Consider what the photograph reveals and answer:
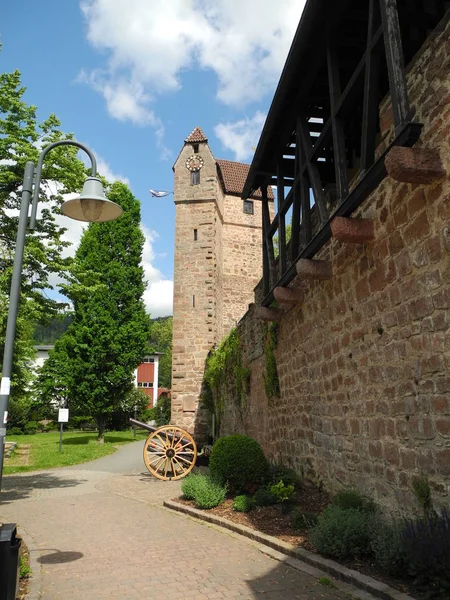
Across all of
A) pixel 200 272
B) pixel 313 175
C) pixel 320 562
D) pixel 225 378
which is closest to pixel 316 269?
pixel 313 175

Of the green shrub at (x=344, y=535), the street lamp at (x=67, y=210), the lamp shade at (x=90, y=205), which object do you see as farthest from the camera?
the lamp shade at (x=90, y=205)

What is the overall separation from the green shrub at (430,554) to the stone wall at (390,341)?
1.51ft

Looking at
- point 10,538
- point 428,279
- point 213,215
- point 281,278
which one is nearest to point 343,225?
point 428,279

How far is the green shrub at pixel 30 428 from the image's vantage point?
3569 cm

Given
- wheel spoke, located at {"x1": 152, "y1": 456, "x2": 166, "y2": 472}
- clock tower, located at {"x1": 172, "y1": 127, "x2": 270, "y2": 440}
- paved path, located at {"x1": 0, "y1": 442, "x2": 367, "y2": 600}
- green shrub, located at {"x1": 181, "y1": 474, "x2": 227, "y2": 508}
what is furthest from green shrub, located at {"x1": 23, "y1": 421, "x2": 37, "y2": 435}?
green shrub, located at {"x1": 181, "y1": 474, "x2": 227, "y2": 508}

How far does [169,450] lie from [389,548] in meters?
8.51

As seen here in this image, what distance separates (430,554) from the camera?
3.64 m

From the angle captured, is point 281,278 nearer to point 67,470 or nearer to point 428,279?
point 428,279

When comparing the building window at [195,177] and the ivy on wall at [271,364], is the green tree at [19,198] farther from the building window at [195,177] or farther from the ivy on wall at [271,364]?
the building window at [195,177]

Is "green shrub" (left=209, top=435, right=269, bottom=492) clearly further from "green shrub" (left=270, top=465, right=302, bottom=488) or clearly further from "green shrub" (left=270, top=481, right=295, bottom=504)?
"green shrub" (left=270, top=481, right=295, bottom=504)

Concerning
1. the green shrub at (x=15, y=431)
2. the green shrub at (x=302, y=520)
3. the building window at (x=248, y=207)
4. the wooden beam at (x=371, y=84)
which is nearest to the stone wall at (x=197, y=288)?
the building window at (x=248, y=207)

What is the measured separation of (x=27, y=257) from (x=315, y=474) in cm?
636

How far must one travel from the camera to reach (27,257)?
30.2 ft

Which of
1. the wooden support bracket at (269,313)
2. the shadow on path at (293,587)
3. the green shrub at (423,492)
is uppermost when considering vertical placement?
the wooden support bracket at (269,313)
